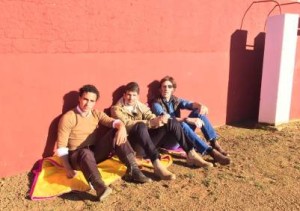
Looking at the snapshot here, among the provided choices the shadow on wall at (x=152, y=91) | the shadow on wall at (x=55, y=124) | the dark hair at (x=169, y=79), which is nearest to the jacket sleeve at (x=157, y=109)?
the shadow on wall at (x=152, y=91)

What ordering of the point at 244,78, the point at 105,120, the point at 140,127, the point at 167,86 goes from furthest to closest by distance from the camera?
the point at 244,78 → the point at 167,86 → the point at 105,120 → the point at 140,127

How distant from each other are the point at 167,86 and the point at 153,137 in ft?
2.72

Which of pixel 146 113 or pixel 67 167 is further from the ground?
pixel 146 113

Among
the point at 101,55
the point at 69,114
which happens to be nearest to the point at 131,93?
the point at 101,55

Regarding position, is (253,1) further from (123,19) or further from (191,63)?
(123,19)

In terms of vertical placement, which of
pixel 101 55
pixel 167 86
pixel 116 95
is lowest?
pixel 116 95

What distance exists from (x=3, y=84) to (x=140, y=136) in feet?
5.28

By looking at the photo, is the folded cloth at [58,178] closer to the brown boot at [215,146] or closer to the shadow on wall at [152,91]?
the shadow on wall at [152,91]

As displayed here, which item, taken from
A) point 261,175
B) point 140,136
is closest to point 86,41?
point 140,136

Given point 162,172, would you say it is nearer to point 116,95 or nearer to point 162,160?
point 162,160

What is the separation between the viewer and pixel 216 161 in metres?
5.07

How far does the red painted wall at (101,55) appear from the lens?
163 inches

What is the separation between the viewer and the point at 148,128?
16.0 ft

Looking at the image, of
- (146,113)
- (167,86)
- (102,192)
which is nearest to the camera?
(102,192)
